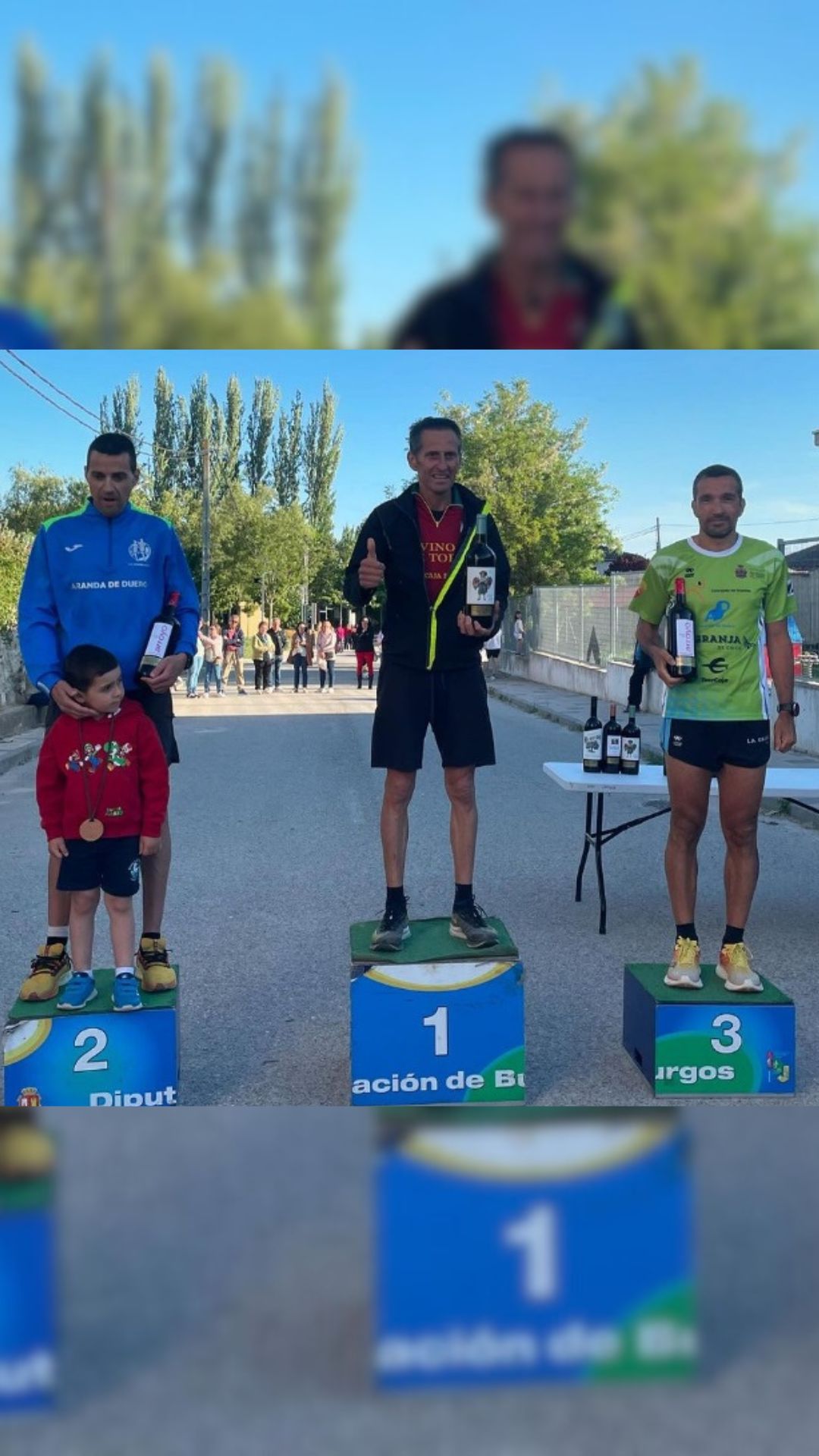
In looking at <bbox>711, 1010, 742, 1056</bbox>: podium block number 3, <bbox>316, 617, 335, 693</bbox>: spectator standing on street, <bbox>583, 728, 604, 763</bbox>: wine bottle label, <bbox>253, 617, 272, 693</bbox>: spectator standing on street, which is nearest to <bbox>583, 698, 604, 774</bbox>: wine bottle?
<bbox>583, 728, 604, 763</bbox>: wine bottle label

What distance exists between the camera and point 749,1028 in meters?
4.27

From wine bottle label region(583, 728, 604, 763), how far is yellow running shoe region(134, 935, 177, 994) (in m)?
3.17

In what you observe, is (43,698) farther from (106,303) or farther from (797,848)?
(797,848)

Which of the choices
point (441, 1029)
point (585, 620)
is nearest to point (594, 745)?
point (441, 1029)

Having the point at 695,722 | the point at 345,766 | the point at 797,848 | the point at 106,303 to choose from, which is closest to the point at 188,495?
the point at 345,766

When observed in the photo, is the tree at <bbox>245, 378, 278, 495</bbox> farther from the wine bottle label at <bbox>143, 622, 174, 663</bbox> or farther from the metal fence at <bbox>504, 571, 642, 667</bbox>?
the wine bottle label at <bbox>143, 622, 174, 663</bbox>

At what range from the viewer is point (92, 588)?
4.32 meters

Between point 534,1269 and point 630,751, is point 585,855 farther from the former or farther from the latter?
point 534,1269

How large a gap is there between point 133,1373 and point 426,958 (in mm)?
1893

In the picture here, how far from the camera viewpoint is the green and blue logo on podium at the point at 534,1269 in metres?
2.48

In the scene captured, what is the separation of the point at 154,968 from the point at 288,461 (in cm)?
6462

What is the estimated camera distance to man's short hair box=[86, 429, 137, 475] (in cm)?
426

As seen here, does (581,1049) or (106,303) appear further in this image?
(581,1049)

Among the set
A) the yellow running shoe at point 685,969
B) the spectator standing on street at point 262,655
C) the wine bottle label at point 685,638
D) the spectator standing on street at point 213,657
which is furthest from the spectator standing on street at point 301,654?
the yellow running shoe at point 685,969
